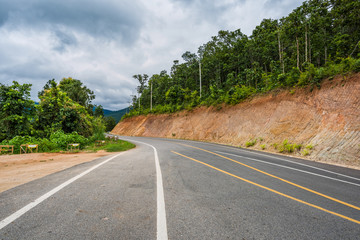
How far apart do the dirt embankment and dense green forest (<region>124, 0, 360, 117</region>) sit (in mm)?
1434

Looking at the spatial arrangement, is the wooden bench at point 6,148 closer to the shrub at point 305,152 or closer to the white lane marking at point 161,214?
the white lane marking at point 161,214

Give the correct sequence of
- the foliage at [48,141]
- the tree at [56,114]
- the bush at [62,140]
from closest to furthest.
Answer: the foliage at [48,141] → the bush at [62,140] → the tree at [56,114]

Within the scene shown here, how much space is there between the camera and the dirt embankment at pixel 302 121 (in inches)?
438

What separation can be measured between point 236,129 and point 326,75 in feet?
35.3

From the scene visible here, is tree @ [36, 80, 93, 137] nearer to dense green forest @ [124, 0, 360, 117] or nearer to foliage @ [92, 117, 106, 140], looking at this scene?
foliage @ [92, 117, 106, 140]

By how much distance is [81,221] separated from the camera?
2.63m

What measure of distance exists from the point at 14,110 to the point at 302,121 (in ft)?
82.9

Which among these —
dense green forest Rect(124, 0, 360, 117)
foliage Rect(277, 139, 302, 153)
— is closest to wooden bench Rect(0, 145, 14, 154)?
foliage Rect(277, 139, 302, 153)

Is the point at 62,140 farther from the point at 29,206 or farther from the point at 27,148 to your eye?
the point at 29,206

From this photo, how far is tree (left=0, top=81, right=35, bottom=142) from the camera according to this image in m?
13.8


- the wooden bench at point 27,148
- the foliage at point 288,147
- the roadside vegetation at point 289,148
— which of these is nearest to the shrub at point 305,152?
the roadside vegetation at point 289,148

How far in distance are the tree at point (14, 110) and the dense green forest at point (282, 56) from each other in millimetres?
24088

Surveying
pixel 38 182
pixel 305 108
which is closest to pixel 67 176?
pixel 38 182

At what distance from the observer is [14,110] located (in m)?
14.1
